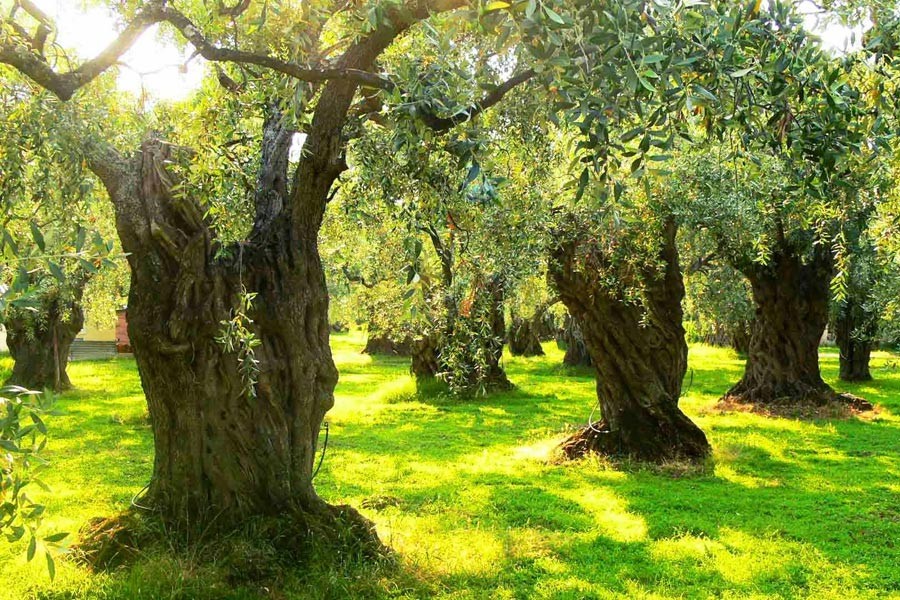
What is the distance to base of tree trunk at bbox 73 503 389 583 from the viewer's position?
654 cm

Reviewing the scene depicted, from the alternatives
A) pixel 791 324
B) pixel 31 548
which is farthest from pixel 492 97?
pixel 791 324

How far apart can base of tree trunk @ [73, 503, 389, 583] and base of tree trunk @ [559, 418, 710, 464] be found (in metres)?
5.95

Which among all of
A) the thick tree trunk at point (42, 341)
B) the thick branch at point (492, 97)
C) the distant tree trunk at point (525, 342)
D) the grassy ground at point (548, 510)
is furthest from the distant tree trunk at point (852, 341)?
the thick tree trunk at point (42, 341)

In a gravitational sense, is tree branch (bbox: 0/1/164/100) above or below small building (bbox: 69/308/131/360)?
above

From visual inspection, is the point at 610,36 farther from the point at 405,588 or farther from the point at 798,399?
the point at 798,399

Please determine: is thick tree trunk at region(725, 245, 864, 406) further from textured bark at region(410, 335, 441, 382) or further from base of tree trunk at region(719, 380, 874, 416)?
textured bark at region(410, 335, 441, 382)

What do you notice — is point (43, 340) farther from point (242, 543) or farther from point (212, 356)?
point (242, 543)

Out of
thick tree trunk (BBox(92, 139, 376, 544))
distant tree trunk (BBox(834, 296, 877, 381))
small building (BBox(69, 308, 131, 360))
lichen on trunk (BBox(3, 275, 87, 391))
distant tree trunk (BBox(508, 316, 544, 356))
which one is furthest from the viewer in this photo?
small building (BBox(69, 308, 131, 360))

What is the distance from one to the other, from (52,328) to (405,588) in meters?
16.8

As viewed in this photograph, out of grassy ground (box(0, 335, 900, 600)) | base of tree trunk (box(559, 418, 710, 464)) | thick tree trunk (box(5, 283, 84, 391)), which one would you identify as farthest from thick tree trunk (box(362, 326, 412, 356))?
base of tree trunk (box(559, 418, 710, 464))

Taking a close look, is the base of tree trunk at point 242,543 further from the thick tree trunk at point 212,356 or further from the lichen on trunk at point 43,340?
the lichen on trunk at point 43,340

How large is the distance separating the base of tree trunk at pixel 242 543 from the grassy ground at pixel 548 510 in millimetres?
165

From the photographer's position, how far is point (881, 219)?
722 centimetres

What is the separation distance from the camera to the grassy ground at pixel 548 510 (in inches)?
268
